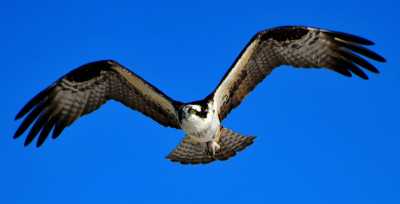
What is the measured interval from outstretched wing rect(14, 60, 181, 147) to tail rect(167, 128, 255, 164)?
0.45 m

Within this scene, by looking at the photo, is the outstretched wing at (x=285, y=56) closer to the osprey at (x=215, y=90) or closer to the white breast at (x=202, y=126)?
the osprey at (x=215, y=90)

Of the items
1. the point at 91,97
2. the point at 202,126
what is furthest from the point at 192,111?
the point at 91,97

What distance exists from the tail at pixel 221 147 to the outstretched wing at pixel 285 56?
1.31ft

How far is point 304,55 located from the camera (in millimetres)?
11461

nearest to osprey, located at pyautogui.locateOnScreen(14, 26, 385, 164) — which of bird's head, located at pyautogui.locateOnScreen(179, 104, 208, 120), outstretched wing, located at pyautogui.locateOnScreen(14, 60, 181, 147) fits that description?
outstretched wing, located at pyautogui.locateOnScreen(14, 60, 181, 147)

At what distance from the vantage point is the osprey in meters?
11.0

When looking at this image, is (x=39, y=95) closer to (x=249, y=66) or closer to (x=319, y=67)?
(x=249, y=66)

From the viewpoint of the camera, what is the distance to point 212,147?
36.7 feet

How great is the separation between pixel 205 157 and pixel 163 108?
1.15 m

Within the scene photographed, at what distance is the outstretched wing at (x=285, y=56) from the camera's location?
10.9m

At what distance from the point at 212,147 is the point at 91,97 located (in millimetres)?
2312

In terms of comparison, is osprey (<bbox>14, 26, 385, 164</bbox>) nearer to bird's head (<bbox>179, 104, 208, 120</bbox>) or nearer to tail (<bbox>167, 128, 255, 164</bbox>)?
tail (<bbox>167, 128, 255, 164</bbox>)

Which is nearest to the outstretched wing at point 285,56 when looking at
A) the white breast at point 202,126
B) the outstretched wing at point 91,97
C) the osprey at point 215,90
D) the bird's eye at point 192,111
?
the osprey at point 215,90

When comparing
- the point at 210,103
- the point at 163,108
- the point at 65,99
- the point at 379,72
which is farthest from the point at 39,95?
the point at 379,72
